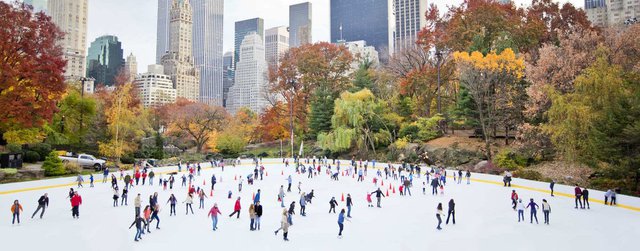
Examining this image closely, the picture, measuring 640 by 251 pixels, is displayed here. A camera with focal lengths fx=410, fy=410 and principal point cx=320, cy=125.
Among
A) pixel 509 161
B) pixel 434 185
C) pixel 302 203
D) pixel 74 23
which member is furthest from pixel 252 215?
pixel 74 23

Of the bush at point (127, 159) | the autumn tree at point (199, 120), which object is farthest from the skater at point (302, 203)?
the autumn tree at point (199, 120)

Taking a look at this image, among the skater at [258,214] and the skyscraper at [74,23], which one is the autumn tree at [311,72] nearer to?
the skater at [258,214]

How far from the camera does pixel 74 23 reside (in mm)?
193250

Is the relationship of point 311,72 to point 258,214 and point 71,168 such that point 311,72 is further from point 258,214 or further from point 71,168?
point 258,214

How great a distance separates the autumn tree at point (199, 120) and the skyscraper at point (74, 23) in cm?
15364

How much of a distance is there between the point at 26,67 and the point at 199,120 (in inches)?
1227

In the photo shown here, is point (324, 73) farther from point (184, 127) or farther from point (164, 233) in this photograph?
point (164, 233)

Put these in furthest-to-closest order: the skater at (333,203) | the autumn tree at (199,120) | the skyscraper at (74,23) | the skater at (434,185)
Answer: the skyscraper at (74,23) < the autumn tree at (199,120) < the skater at (434,185) < the skater at (333,203)

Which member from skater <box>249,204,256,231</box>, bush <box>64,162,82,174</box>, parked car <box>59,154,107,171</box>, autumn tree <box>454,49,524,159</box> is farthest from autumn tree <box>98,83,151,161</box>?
autumn tree <box>454,49,524,159</box>

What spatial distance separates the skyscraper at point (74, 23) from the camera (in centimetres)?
18512

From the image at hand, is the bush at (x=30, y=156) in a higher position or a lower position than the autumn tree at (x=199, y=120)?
lower

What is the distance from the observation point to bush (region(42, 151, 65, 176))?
102ft

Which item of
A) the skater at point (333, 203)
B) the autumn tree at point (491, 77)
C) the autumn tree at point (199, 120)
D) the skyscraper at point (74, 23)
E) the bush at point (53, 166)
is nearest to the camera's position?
the skater at point (333, 203)

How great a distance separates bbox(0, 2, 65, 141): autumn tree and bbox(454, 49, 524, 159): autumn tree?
3456cm
